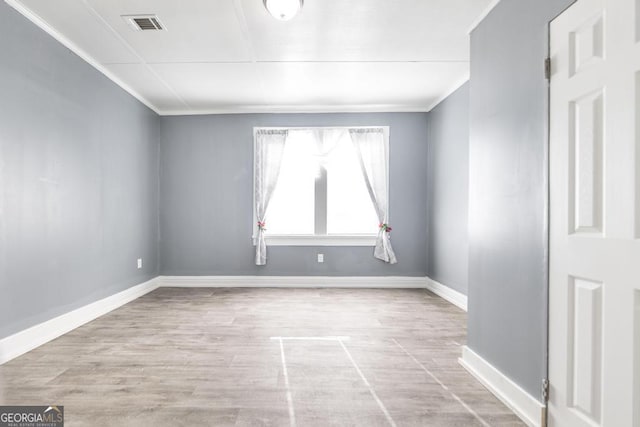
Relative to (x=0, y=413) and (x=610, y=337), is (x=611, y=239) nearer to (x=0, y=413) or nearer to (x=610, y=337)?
(x=610, y=337)

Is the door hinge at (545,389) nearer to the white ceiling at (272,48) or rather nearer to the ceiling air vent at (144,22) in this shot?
the white ceiling at (272,48)

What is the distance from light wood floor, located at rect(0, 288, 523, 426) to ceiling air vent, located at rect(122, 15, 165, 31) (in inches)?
103

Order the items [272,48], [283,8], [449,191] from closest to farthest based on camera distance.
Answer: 1. [283,8]
2. [272,48]
3. [449,191]

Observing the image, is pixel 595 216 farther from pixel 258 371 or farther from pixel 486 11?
A: pixel 258 371

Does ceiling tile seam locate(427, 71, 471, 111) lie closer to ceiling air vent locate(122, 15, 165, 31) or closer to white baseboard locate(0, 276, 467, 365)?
white baseboard locate(0, 276, 467, 365)

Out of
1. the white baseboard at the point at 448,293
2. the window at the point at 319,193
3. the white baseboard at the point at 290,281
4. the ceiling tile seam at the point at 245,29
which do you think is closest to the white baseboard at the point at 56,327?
the white baseboard at the point at 290,281

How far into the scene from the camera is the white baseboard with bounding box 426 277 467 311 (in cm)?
392

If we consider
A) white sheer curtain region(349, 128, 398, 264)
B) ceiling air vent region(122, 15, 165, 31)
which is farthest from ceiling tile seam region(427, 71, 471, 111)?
ceiling air vent region(122, 15, 165, 31)

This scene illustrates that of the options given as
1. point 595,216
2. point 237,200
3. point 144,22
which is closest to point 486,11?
point 595,216

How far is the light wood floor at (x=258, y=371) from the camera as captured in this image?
70.6 inches

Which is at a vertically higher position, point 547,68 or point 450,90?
point 450,90

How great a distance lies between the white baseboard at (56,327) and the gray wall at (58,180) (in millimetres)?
61

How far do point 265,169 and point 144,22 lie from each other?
8.24 feet

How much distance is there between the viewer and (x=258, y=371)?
227 centimetres
